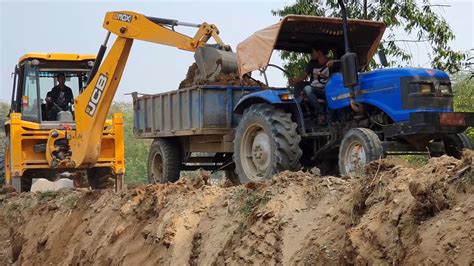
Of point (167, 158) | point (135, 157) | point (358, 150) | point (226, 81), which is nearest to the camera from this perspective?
point (358, 150)

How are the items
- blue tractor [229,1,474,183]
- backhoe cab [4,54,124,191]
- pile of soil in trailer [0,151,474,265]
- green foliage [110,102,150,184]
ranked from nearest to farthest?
1. pile of soil in trailer [0,151,474,265]
2. blue tractor [229,1,474,183]
3. backhoe cab [4,54,124,191]
4. green foliage [110,102,150,184]

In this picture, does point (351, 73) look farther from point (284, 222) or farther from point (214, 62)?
point (284, 222)

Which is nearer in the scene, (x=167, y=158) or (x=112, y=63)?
(x=112, y=63)

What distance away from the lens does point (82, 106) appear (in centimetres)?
1079

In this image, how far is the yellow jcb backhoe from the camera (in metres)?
10.4

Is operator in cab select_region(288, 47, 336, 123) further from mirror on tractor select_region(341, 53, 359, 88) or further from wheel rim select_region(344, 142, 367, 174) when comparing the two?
wheel rim select_region(344, 142, 367, 174)

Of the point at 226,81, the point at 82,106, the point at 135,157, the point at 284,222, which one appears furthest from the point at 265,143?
the point at 135,157

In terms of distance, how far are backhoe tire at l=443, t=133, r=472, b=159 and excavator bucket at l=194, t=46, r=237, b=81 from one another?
12.4ft

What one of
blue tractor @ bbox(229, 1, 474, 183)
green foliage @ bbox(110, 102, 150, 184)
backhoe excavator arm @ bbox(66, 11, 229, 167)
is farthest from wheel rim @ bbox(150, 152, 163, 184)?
green foliage @ bbox(110, 102, 150, 184)

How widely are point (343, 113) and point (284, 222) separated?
3.71 metres

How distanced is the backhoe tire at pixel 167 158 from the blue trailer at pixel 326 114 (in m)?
0.49

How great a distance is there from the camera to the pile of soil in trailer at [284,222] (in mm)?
3568

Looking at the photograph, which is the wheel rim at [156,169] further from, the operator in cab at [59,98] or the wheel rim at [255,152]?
the wheel rim at [255,152]

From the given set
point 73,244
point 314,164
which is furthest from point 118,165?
point 314,164
